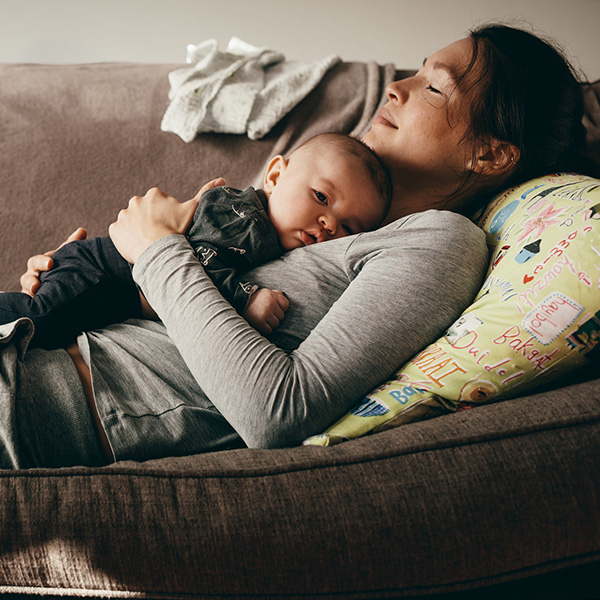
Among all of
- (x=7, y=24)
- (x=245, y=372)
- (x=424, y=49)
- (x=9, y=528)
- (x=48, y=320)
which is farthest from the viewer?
(x=424, y=49)

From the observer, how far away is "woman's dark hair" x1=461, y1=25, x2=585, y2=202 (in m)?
1.18

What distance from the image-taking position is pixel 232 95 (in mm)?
1560

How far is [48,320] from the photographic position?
98cm

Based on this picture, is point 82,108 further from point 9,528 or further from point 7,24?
point 9,528

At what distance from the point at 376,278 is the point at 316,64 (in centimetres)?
102

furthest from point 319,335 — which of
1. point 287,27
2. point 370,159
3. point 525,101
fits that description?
point 287,27

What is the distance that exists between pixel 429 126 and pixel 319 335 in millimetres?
596

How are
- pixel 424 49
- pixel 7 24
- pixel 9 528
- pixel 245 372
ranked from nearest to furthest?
pixel 9 528 → pixel 245 372 → pixel 7 24 → pixel 424 49

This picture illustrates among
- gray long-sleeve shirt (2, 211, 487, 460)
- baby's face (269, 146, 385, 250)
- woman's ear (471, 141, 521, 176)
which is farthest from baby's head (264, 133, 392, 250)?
woman's ear (471, 141, 521, 176)

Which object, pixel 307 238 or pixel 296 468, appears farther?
pixel 307 238

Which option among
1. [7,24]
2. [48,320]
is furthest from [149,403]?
[7,24]

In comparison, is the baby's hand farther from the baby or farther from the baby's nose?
the baby's nose

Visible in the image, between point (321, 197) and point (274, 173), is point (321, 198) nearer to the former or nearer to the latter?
point (321, 197)

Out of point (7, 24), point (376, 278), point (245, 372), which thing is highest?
point (7, 24)
